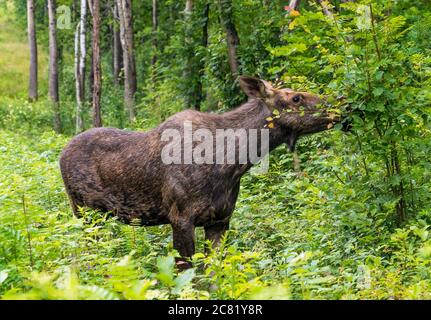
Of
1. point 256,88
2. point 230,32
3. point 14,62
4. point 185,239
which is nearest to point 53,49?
point 14,62

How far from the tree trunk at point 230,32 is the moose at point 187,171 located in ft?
24.1

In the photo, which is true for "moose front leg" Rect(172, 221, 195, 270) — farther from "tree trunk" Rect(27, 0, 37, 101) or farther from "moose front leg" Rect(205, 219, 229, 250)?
"tree trunk" Rect(27, 0, 37, 101)

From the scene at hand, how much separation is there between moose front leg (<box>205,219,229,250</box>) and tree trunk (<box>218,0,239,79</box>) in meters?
8.02

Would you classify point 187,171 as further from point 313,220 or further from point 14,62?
point 14,62

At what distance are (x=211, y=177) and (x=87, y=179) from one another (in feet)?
7.06

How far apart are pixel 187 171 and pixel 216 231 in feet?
3.00

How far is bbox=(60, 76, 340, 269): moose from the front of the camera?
9.02 metres

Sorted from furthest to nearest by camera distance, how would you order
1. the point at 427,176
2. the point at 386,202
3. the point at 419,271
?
the point at 427,176 → the point at 386,202 → the point at 419,271

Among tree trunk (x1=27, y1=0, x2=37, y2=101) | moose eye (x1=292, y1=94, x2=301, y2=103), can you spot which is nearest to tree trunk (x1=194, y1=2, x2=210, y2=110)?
moose eye (x1=292, y1=94, x2=301, y2=103)

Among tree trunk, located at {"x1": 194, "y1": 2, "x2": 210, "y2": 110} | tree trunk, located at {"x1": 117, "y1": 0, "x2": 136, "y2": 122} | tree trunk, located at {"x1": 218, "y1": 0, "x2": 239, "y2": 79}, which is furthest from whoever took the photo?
tree trunk, located at {"x1": 117, "y1": 0, "x2": 136, "y2": 122}

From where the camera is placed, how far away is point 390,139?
8.40m

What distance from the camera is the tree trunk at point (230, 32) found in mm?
17188
